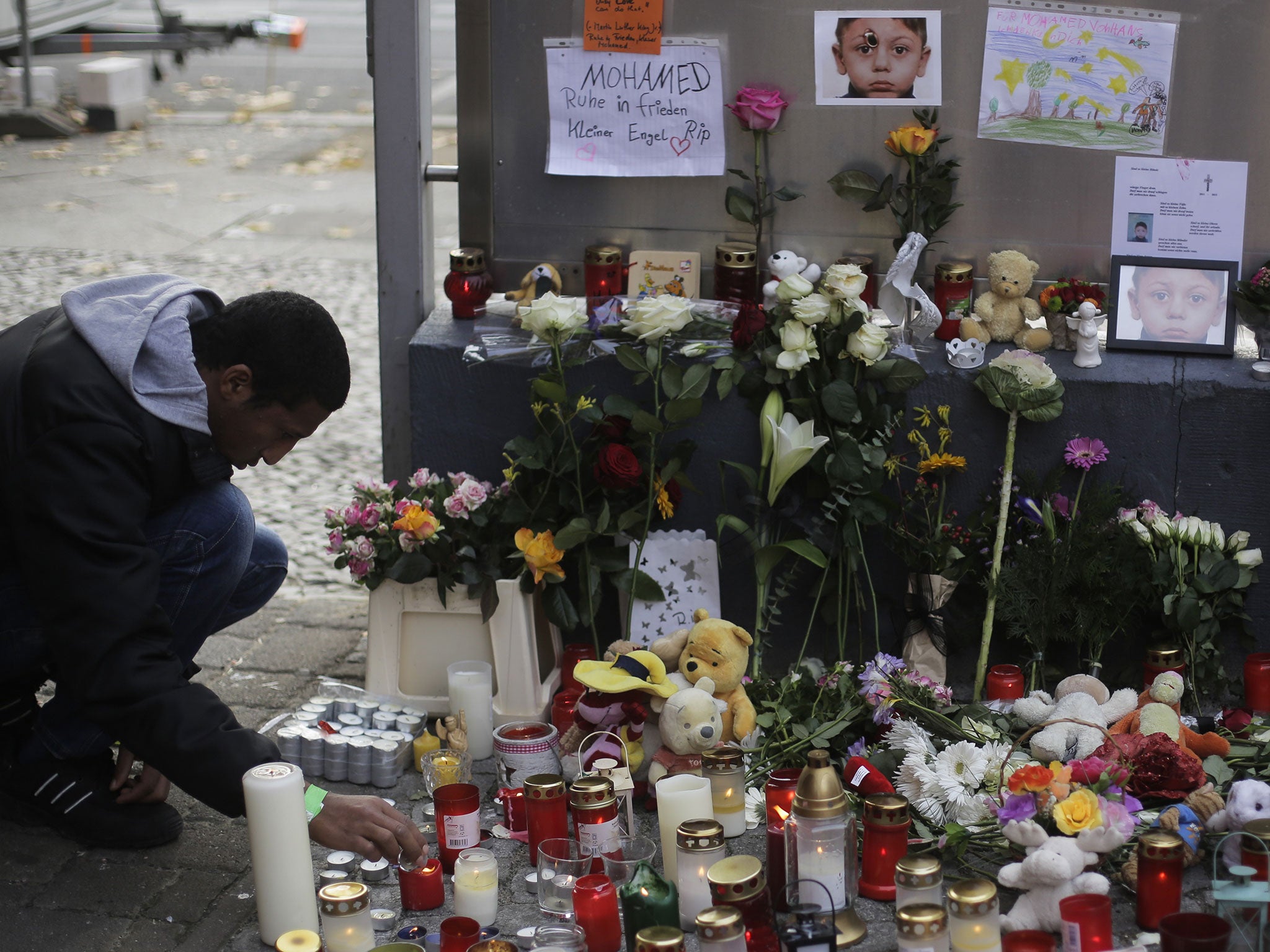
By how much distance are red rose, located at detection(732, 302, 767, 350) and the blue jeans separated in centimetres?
117

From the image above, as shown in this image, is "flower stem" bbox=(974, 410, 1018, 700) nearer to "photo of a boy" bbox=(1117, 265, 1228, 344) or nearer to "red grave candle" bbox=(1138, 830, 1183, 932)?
"photo of a boy" bbox=(1117, 265, 1228, 344)

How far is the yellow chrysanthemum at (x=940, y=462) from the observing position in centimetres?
310

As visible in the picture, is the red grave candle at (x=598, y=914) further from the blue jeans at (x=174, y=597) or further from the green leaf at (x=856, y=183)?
the green leaf at (x=856, y=183)

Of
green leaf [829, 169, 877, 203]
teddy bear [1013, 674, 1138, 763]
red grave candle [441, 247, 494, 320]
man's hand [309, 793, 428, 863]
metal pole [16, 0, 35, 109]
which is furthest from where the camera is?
metal pole [16, 0, 35, 109]

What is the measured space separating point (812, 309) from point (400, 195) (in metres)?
1.15

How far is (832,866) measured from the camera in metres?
2.27

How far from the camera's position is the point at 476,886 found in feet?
7.68

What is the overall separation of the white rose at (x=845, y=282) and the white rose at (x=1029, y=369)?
0.37 metres

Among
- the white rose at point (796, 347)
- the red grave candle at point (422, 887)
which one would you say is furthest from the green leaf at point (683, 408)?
the red grave candle at point (422, 887)

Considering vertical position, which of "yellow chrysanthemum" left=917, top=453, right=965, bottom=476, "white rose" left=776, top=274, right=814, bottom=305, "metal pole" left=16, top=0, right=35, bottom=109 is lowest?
"yellow chrysanthemum" left=917, top=453, right=965, bottom=476

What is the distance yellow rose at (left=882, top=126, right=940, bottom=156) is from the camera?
3.21m

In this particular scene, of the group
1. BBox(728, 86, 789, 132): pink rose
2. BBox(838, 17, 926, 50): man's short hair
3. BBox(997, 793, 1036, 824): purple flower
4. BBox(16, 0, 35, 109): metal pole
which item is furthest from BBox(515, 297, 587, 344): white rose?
BBox(16, 0, 35, 109): metal pole

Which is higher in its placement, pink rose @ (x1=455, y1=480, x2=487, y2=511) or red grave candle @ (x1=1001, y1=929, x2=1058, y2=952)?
pink rose @ (x1=455, y1=480, x2=487, y2=511)

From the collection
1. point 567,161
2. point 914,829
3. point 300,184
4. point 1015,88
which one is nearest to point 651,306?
point 567,161
